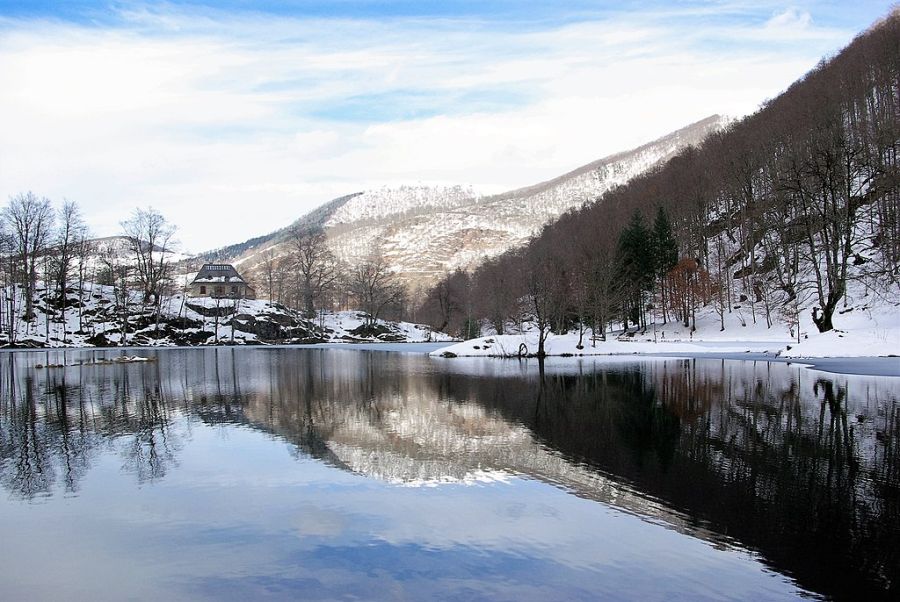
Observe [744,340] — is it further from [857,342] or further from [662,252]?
[857,342]

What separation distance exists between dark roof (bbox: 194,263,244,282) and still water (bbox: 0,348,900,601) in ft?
337

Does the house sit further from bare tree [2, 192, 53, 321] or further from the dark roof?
bare tree [2, 192, 53, 321]

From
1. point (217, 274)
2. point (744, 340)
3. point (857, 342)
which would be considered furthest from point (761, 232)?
point (217, 274)

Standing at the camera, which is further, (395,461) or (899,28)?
(899,28)

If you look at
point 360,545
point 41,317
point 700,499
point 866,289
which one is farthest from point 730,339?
point 41,317

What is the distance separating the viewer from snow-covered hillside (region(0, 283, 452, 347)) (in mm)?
73125

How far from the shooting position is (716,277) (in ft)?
226

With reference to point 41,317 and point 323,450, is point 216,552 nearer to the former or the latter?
point 323,450

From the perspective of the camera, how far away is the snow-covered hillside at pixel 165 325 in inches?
2879

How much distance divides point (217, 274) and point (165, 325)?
42.5 metres

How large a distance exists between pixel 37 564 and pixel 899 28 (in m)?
95.2

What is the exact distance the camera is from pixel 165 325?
268 feet

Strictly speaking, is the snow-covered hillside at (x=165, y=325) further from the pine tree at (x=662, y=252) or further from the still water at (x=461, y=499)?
the still water at (x=461, y=499)

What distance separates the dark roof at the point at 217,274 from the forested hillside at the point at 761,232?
51872mm
